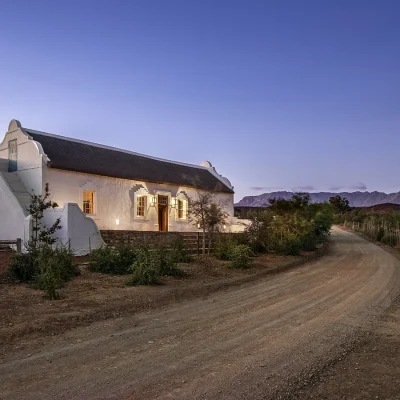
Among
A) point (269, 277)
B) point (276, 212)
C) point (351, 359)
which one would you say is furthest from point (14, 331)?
point (276, 212)

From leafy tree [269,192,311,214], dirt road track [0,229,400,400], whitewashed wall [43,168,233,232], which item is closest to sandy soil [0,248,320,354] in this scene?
dirt road track [0,229,400,400]

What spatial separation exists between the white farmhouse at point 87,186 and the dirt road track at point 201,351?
1006cm

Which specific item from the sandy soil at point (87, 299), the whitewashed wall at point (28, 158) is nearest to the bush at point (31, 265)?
the sandy soil at point (87, 299)

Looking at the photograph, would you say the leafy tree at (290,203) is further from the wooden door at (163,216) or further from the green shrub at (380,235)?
the green shrub at (380,235)

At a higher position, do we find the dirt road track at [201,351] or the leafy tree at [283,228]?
the leafy tree at [283,228]

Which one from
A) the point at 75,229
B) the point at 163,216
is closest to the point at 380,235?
the point at 163,216

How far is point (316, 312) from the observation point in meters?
8.55

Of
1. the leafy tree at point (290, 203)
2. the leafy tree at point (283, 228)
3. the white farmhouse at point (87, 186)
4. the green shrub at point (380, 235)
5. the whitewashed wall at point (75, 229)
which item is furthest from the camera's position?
the green shrub at point (380, 235)

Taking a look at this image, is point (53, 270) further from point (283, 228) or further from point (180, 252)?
point (283, 228)

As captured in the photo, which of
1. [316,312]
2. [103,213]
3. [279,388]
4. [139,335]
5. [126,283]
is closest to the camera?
[279,388]

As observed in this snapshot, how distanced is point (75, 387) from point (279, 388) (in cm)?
229

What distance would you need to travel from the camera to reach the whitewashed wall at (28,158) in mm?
19594

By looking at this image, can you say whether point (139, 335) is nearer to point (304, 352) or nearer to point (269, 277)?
point (304, 352)

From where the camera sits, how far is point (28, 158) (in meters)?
20.3
